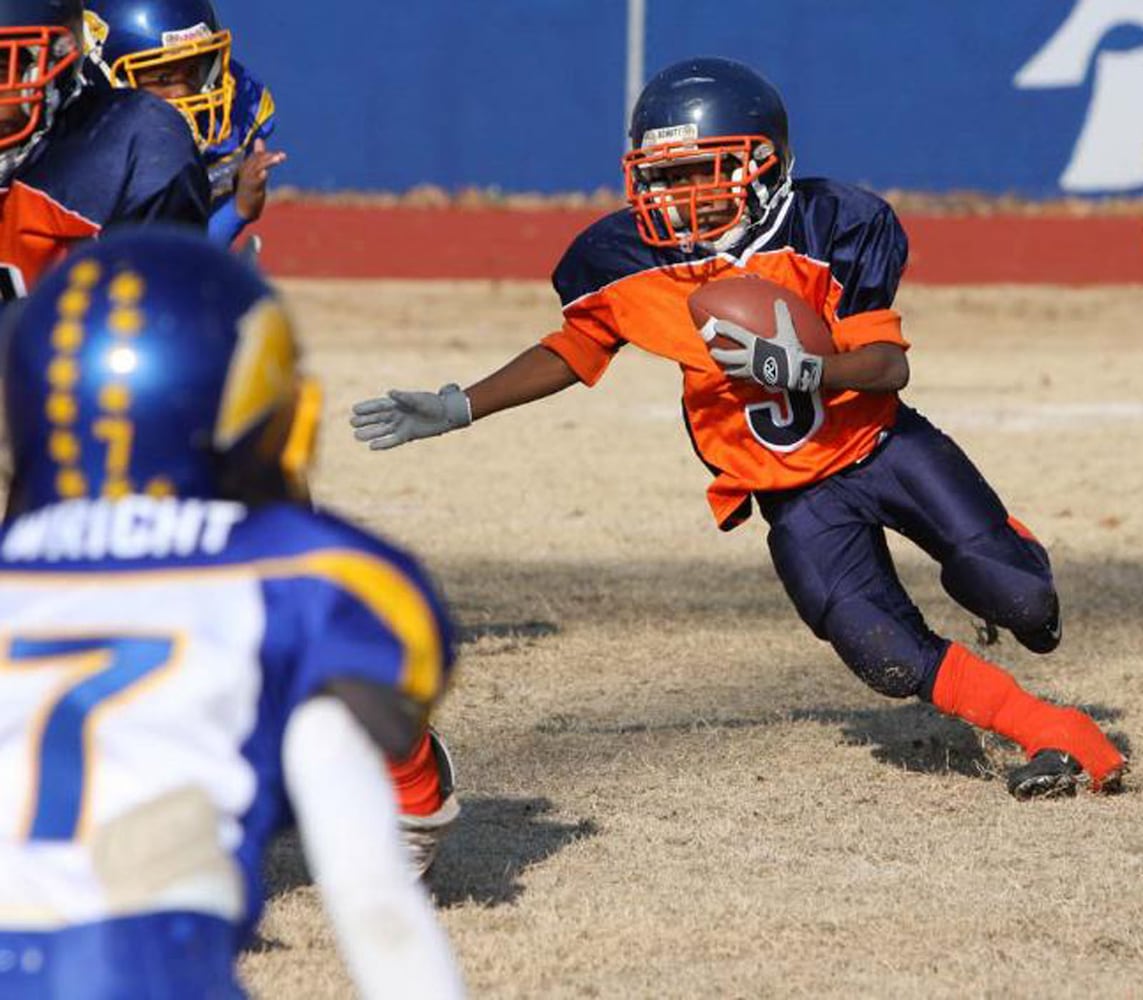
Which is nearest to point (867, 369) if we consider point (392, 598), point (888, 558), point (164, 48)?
point (888, 558)

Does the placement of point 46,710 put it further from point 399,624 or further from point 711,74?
point 711,74

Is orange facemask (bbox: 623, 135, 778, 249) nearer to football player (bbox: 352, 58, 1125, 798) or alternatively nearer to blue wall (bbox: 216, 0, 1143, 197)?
football player (bbox: 352, 58, 1125, 798)

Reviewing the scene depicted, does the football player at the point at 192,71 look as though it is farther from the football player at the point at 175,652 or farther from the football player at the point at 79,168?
the football player at the point at 175,652

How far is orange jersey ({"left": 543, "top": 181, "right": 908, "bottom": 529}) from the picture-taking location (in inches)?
195

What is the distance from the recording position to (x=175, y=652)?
203 centimetres

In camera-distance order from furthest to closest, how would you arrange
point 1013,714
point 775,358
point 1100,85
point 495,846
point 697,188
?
point 1100,85 → point 697,188 → point 1013,714 → point 775,358 → point 495,846

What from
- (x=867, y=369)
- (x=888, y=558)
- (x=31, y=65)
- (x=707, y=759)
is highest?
(x=31, y=65)

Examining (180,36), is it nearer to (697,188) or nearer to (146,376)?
(697,188)

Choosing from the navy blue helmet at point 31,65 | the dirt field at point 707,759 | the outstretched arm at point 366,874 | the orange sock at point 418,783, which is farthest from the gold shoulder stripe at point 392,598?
the navy blue helmet at point 31,65

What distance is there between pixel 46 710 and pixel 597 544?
561 cm

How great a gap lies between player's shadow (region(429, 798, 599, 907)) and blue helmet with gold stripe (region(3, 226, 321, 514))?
2080 millimetres

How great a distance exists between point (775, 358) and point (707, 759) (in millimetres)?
937

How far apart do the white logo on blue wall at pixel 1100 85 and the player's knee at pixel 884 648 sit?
10.7m

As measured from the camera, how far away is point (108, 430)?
2.06m
